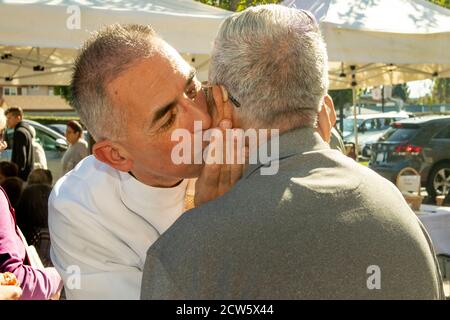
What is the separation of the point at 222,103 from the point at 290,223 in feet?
1.18

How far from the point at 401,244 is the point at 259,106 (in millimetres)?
369

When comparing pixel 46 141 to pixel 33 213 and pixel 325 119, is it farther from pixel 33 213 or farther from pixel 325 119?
pixel 325 119

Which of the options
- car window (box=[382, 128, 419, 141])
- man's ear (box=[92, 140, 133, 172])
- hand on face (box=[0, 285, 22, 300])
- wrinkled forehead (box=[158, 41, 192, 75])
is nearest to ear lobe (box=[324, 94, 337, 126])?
wrinkled forehead (box=[158, 41, 192, 75])

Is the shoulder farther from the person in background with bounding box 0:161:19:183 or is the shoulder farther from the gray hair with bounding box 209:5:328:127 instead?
the person in background with bounding box 0:161:19:183

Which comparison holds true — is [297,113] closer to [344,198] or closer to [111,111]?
[344,198]

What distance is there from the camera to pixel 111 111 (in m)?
1.52

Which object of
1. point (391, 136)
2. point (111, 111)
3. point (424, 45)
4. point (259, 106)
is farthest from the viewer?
point (391, 136)

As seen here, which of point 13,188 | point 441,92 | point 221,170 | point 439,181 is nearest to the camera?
point 221,170

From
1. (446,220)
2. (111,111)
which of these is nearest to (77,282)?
(111,111)

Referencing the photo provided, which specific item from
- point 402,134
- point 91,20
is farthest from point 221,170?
point 402,134

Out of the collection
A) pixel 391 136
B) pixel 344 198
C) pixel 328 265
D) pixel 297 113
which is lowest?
pixel 391 136

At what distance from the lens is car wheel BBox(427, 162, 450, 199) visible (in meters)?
12.2

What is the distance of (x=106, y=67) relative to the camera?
148 cm

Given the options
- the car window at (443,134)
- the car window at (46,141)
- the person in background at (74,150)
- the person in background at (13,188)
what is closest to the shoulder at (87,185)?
the person in background at (13,188)
